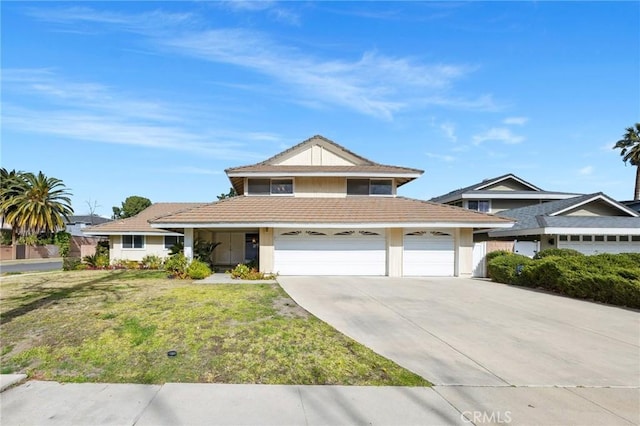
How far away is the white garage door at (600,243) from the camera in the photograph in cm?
1855

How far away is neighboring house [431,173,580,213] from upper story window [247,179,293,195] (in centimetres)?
1645

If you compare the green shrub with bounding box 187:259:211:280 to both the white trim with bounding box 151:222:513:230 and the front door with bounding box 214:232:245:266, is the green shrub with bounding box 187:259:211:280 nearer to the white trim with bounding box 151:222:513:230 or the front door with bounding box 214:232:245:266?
the white trim with bounding box 151:222:513:230

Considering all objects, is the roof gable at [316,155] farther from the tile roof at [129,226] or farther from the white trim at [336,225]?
the tile roof at [129,226]

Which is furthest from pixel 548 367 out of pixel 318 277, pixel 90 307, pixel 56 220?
pixel 56 220

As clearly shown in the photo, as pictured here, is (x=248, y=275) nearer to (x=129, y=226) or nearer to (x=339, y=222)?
(x=339, y=222)

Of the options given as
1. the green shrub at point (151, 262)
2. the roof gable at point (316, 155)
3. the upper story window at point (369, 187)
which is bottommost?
the green shrub at point (151, 262)

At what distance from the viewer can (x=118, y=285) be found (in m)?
12.6

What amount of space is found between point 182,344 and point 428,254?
43.1 ft

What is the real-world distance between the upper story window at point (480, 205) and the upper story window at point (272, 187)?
57.0ft

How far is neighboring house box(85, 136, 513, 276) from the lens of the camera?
1571 cm

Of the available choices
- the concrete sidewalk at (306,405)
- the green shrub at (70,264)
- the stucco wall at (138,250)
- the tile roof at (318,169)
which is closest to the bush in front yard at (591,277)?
the concrete sidewalk at (306,405)

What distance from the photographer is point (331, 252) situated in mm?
16422

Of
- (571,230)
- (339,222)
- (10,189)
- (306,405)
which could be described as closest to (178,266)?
(339,222)

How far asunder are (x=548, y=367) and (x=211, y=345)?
17.9 ft
